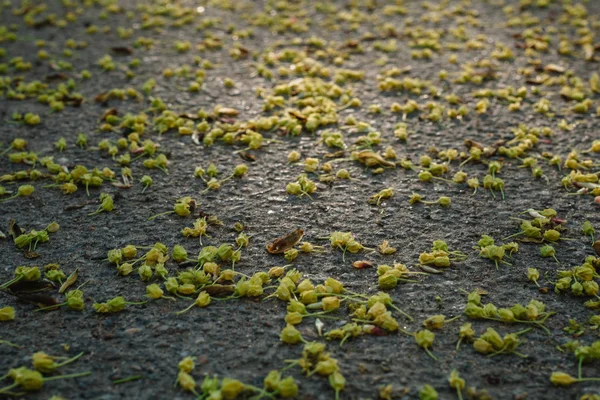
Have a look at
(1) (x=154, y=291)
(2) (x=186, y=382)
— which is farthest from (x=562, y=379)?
(1) (x=154, y=291)

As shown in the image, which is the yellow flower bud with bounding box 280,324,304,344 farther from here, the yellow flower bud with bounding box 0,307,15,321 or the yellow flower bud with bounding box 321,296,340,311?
the yellow flower bud with bounding box 0,307,15,321

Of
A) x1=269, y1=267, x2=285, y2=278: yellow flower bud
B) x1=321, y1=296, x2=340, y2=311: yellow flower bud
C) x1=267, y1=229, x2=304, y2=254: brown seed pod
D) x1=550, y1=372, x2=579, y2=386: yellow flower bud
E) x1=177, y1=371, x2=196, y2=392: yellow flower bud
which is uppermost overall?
x1=267, y1=229, x2=304, y2=254: brown seed pod

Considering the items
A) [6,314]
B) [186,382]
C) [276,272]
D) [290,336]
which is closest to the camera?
[186,382]

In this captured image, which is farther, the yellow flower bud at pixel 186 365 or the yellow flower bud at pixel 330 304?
the yellow flower bud at pixel 330 304

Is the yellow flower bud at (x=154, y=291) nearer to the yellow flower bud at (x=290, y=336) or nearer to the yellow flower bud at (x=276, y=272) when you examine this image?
the yellow flower bud at (x=276, y=272)

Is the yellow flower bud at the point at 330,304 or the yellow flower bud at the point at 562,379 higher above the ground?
the yellow flower bud at the point at 330,304

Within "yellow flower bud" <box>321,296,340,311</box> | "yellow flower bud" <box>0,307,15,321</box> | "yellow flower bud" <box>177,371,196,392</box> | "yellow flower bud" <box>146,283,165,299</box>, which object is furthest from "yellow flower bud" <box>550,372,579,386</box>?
"yellow flower bud" <box>0,307,15,321</box>

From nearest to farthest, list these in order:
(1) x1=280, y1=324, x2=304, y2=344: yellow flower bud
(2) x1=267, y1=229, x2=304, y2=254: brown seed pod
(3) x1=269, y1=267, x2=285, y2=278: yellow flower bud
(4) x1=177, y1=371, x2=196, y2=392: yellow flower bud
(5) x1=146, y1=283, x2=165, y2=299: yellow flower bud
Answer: (4) x1=177, y1=371, x2=196, y2=392: yellow flower bud
(1) x1=280, y1=324, x2=304, y2=344: yellow flower bud
(5) x1=146, y1=283, x2=165, y2=299: yellow flower bud
(3) x1=269, y1=267, x2=285, y2=278: yellow flower bud
(2) x1=267, y1=229, x2=304, y2=254: brown seed pod

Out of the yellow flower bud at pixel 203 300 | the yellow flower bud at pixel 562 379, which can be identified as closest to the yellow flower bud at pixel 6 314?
the yellow flower bud at pixel 203 300

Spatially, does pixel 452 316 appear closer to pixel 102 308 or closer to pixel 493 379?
pixel 493 379

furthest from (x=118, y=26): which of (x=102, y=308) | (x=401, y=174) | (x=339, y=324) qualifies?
(x=339, y=324)

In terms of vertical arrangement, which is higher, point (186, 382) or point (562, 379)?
point (186, 382)

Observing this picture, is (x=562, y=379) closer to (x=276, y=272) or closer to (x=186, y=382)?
(x=276, y=272)
